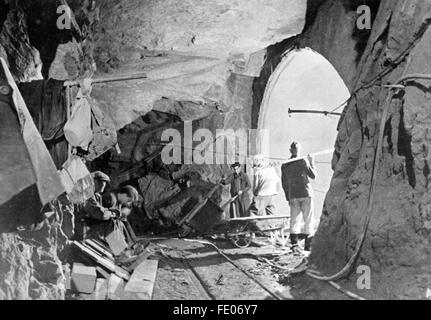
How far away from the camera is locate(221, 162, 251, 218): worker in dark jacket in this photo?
21.8 feet

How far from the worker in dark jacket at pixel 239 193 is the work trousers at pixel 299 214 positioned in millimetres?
1817

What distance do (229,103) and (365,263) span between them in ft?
15.9

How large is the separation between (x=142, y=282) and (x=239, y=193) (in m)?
3.47

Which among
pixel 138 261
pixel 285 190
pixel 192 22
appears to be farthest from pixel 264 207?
pixel 192 22

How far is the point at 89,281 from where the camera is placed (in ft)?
10.0

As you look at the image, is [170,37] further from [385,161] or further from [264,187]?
[385,161]

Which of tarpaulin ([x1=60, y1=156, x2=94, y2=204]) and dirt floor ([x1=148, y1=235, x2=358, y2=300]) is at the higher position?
tarpaulin ([x1=60, y1=156, x2=94, y2=204])

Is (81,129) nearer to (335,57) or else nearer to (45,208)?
(45,208)

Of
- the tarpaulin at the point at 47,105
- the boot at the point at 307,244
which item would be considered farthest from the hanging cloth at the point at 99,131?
the boot at the point at 307,244

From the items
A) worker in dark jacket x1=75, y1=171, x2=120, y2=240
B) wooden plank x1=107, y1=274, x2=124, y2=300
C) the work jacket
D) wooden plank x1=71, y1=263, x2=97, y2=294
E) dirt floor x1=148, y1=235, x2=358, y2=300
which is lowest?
dirt floor x1=148, y1=235, x2=358, y2=300

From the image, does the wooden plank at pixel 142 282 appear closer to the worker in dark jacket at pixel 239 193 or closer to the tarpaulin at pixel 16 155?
the tarpaulin at pixel 16 155

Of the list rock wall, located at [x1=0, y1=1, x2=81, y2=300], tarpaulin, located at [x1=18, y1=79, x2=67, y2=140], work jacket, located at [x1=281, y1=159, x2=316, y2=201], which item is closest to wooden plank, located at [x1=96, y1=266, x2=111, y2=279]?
rock wall, located at [x1=0, y1=1, x2=81, y2=300]

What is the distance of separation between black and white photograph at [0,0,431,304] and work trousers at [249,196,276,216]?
2cm

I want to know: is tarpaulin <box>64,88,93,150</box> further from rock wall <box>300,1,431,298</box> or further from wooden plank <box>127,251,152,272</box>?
rock wall <box>300,1,431,298</box>
